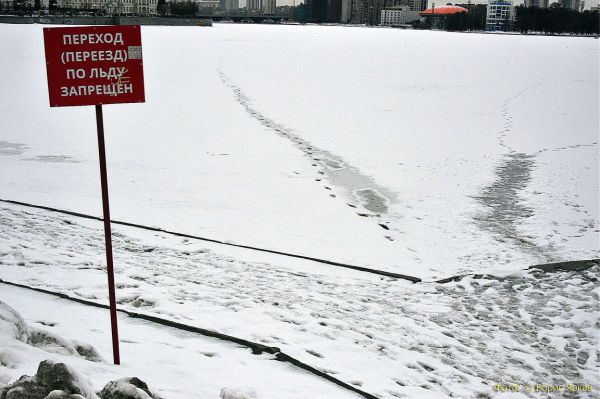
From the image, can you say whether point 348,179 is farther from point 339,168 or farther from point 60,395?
point 60,395

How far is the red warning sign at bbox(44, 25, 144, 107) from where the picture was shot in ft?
12.9

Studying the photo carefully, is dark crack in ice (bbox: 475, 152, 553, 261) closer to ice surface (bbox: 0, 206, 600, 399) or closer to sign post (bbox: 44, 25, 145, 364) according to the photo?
ice surface (bbox: 0, 206, 600, 399)

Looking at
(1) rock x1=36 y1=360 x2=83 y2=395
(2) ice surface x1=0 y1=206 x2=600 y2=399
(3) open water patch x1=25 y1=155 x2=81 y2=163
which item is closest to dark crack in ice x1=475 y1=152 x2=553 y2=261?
(2) ice surface x1=0 y1=206 x2=600 y2=399

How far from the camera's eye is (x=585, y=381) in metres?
4.80

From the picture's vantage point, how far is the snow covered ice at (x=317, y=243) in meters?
4.78

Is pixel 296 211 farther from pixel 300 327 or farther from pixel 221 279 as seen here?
pixel 300 327

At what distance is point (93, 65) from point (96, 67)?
21 millimetres

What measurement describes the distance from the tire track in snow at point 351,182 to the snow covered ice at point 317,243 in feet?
0.18

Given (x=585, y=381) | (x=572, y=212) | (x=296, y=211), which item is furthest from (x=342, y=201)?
(x=585, y=381)

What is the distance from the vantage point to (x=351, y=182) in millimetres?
10508

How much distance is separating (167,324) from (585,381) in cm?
307

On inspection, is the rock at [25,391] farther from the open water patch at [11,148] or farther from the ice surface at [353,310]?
the open water patch at [11,148]

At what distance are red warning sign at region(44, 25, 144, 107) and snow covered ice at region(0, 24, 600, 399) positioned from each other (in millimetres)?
1518

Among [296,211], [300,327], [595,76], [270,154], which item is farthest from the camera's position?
[595,76]
